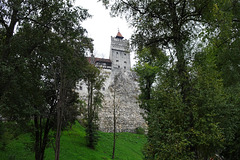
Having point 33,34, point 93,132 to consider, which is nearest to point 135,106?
point 93,132

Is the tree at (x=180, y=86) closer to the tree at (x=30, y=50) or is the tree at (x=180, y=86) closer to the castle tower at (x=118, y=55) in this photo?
the tree at (x=30, y=50)

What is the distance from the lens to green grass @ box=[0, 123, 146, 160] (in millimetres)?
15031

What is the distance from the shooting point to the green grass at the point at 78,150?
15.0 metres

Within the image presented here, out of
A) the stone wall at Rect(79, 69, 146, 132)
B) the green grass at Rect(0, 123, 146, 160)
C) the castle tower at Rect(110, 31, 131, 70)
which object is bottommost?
the green grass at Rect(0, 123, 146, 160)

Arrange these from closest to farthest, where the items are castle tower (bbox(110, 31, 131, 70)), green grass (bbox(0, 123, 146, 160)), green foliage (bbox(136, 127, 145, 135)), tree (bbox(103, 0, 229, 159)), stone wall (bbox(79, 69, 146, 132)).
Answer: tree (bbox(103, 0, 229, 159))
green grass (bbox(0, 123, 146, 160))
green foliage (bbox(136, 127, 145, 135))
stone wall (bbox(79, 69, 146, 132))
castle tower (bbox(110, 31, 131, 70))

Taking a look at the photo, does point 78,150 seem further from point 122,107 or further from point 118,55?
point 118,55

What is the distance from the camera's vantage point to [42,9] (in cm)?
991

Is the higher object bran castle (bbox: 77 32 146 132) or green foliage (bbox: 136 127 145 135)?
bran castle (bbox: 77 32 146 132)

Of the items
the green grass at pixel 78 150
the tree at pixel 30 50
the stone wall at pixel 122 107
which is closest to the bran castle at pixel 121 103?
the stone wall at pixel 122 107

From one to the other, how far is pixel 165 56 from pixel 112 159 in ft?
→ 40.3

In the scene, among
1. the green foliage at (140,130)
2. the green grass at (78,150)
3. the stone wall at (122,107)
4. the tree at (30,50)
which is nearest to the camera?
the tree at (30,50)

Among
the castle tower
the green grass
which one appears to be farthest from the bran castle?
the castle tower

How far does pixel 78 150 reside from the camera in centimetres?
1889

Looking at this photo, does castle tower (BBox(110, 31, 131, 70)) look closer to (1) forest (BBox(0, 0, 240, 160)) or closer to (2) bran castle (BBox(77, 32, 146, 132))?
(2) bran castle (BBox(77, 32, 146, 132))
